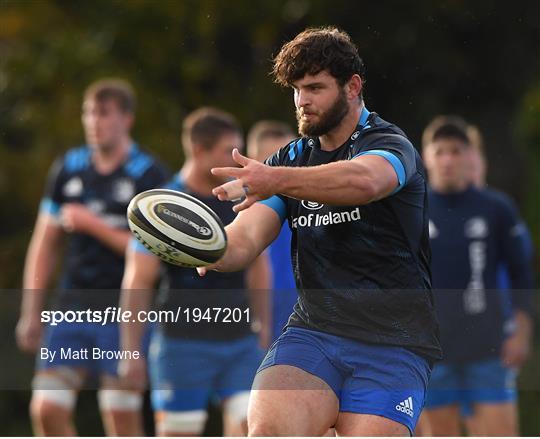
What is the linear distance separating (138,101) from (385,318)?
6357 mm

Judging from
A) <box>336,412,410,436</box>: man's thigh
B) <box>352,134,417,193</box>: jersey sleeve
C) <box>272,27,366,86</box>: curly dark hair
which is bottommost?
<box>336,412,410,436</box>: man's thigh

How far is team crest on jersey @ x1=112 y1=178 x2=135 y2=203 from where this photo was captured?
335 inches

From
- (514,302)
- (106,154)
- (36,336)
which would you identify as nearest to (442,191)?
(514,302)

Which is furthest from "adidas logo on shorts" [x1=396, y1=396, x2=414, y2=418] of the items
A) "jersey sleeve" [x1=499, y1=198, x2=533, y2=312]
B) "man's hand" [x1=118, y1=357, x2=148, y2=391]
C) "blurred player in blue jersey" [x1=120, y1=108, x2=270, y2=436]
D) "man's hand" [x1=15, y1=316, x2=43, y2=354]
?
"man's hand" [x1=15, y1=316, x2=43, y2=354]

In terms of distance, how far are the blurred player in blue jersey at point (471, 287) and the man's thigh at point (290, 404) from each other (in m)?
3.32

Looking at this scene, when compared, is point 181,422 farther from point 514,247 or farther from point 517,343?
point 514,247

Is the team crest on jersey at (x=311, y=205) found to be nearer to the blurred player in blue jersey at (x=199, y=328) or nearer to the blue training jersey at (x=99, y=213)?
the blurred player in blue jersey at (x=199, y=328)

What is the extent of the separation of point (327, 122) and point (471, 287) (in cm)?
349

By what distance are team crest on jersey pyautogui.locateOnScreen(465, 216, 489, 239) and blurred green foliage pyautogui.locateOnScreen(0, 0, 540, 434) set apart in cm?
61

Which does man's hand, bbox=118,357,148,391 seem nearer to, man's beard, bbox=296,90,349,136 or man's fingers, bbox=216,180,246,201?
man's beard, bbox=296,90,349,136

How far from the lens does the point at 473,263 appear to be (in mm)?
8680

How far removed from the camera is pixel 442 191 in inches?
342

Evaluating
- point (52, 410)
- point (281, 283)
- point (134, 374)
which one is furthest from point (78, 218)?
point (281, 283)

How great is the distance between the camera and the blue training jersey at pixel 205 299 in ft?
25.4
